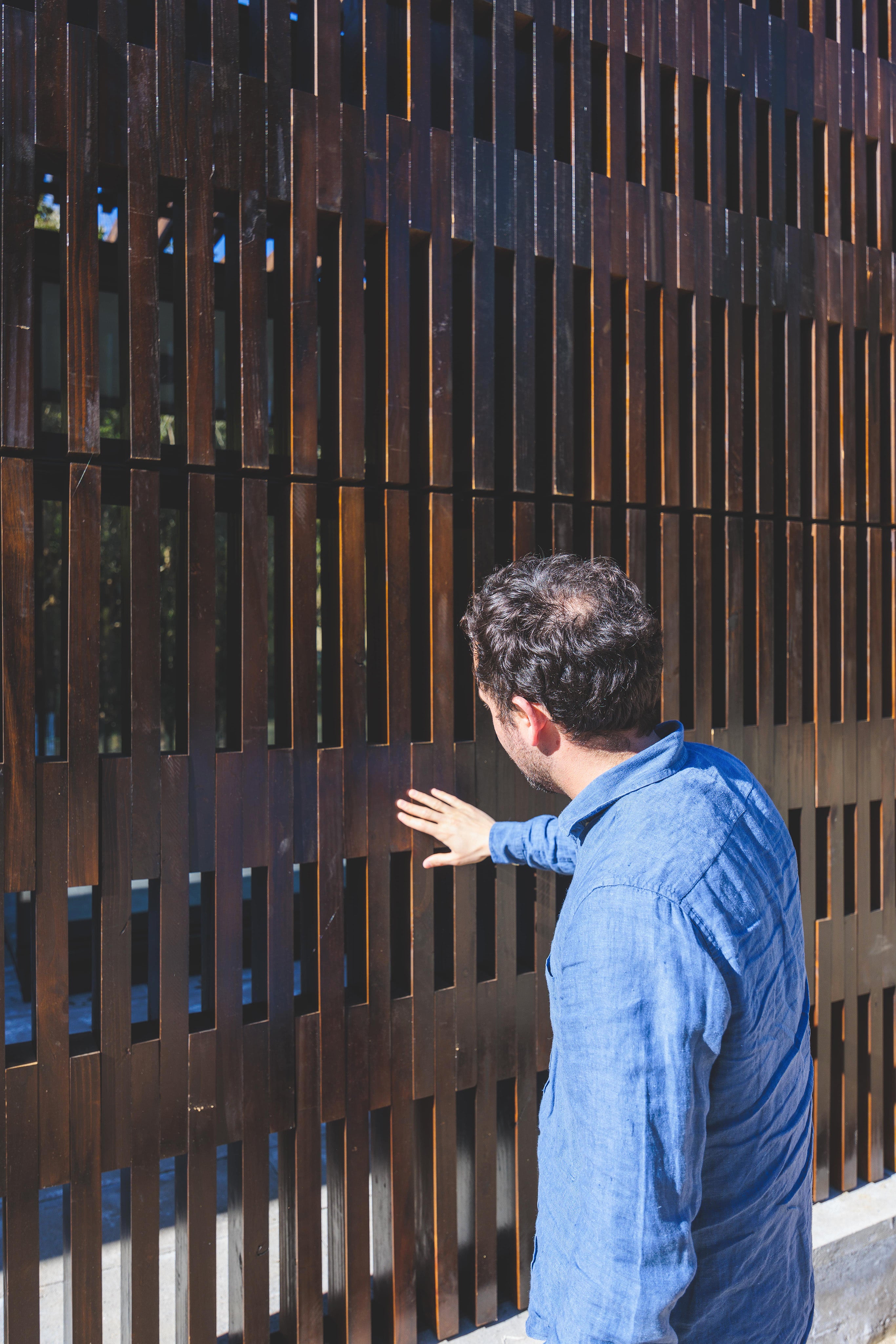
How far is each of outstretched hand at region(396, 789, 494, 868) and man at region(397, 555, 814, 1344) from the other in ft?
3.27

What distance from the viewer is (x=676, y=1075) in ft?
4.13

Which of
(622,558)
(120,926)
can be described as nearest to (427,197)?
(622,558)

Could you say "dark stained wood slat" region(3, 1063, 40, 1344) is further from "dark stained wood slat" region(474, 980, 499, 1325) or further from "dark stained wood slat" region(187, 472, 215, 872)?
"dark stained wood slat" region(474, 980, 499, 1325)

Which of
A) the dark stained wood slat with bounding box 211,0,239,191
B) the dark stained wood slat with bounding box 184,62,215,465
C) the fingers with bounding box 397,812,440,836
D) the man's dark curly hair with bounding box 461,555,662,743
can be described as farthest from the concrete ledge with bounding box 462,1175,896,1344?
the dark stained wood slat with bounding box 211,0,239,191

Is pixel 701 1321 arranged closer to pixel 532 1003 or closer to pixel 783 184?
pixel 532 1003

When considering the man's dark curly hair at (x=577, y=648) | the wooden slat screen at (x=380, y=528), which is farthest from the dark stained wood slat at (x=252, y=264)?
the man's dark curly hair at (x=577, y=648)

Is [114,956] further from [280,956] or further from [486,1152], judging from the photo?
[486,1152]

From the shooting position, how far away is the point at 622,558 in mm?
3326

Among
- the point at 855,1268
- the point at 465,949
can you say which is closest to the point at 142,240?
the point at 465,949

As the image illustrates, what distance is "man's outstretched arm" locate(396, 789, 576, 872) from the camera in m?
2.58

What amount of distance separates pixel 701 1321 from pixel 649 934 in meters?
0.75

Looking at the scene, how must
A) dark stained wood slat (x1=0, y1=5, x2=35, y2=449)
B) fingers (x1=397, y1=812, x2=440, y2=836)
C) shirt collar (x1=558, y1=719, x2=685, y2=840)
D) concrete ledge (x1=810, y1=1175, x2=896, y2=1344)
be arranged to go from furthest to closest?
concrete ledge (x1=810, y1=1175, x2=896, y2=1344), fingers (x1=397, y1=812, x2=440, y2=836), dark stained wood slat (x1=0, y1=5, x2=35, y2=449), shirt collar (x1=558, y1=719, x2=685, y2=840)

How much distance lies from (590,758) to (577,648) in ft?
0.74

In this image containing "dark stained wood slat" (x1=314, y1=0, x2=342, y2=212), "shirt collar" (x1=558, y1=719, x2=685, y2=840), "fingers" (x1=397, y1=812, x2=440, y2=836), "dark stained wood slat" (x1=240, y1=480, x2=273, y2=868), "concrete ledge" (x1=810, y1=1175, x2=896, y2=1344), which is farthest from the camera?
"concrete ledge" (x1=810, y1=1175, x2=896, y2=1344)
